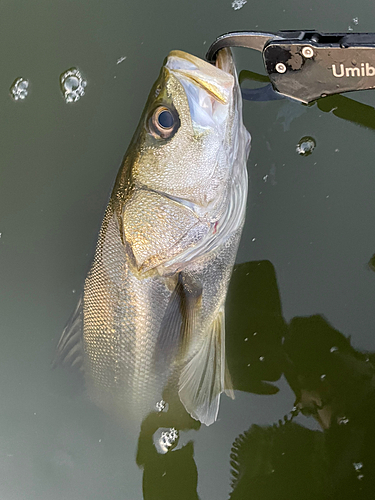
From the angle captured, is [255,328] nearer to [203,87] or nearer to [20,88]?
[203,87]

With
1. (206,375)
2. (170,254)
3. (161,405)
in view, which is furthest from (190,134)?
(161,405)

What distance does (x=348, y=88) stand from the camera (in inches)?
47.4

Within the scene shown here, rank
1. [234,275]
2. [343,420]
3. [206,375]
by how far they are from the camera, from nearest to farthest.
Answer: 1. [206,375]
2. [343,420]
3. [234,275]

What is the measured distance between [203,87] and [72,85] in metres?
0.95

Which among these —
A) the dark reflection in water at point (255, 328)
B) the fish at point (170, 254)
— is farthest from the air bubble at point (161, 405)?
the dark reflection in water at point (255, 328)

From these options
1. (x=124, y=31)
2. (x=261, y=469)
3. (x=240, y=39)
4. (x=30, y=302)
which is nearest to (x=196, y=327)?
(x=261, y=469)

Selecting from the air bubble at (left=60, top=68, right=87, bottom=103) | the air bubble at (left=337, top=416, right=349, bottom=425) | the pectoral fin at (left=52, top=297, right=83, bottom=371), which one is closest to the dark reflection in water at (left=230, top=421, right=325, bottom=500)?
the air bubble at (left=337, top=416, right=349, bottom=425)

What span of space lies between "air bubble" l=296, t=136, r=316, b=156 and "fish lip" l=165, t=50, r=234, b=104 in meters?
0.58

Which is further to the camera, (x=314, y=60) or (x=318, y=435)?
(x=318, y=435)

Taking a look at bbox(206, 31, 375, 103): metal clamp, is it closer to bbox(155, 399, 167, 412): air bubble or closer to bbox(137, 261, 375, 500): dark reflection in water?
bbox(137, 261, 375, 500): dark reflection in water

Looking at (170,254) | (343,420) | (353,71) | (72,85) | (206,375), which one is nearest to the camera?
(353,71)

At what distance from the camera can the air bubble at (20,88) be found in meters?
1.88

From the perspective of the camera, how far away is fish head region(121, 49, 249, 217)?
1188 millimetres

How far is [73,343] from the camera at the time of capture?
1.55m
